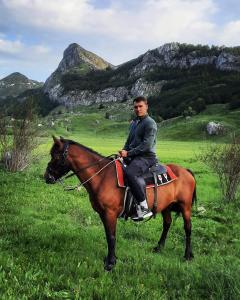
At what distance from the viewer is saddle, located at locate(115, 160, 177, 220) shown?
11055 millimetres

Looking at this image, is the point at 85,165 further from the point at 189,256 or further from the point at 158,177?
the point at 189,256

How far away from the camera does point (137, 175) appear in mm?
11117

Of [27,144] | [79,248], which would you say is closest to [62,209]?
[79,248]

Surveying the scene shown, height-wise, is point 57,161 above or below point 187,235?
above

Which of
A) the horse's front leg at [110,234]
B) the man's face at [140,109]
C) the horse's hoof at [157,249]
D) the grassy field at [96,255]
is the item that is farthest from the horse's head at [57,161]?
the horse's hoof at [157,249]

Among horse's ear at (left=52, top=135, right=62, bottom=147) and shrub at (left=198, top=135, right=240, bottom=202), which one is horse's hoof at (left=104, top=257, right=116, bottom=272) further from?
shrub at (left=198, top=135, right=240, bottom=202)

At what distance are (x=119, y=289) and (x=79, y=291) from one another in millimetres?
827

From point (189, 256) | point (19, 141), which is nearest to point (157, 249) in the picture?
point (189, 256)

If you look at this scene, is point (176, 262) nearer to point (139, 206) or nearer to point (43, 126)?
point (139, 206)

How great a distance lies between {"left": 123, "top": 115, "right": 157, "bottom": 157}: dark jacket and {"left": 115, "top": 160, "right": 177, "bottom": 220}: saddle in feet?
1.68

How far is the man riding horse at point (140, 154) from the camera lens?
432 inches

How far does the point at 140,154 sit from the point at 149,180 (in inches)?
31.3

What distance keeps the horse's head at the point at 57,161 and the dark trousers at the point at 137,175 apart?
1621 millimetres

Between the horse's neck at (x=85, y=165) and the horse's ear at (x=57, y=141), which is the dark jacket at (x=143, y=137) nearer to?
the horse's neck at (x=85, y=165)
